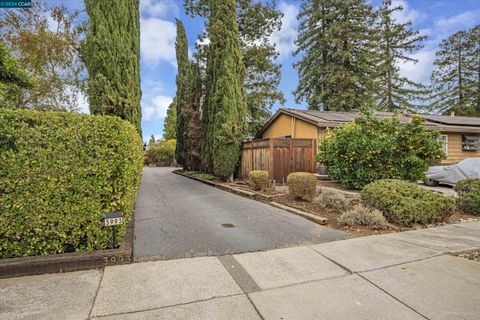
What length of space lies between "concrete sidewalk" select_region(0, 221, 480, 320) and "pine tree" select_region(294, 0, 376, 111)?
22.4m

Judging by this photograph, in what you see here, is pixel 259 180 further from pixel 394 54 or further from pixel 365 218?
pixel 394 54

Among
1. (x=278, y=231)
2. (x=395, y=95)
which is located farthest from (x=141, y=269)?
(x=395, y=95)

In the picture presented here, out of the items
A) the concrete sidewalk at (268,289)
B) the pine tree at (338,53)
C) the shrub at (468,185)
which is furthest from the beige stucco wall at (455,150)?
the concrete sidewalk at (268,289)

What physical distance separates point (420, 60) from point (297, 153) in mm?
24618

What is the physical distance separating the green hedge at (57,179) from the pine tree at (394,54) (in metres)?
27.5

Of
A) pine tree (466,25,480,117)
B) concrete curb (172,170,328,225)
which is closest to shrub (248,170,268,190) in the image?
concrete curb (172,170,328,225)

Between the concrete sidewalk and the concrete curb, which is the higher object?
the concrete curb

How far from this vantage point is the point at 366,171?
7.73m

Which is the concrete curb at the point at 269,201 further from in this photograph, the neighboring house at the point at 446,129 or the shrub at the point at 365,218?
the neighboring house at the point at 446,129

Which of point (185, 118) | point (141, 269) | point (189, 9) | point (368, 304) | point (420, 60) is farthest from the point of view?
point (420, 60)

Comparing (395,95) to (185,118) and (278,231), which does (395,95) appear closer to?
(185,118)

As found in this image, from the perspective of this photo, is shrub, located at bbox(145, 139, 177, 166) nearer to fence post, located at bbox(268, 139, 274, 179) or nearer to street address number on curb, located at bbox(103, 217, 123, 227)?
fence post, located at bbox(268, 139, 274, 179)

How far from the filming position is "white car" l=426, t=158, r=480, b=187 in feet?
29.1

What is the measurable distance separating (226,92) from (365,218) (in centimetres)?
849
